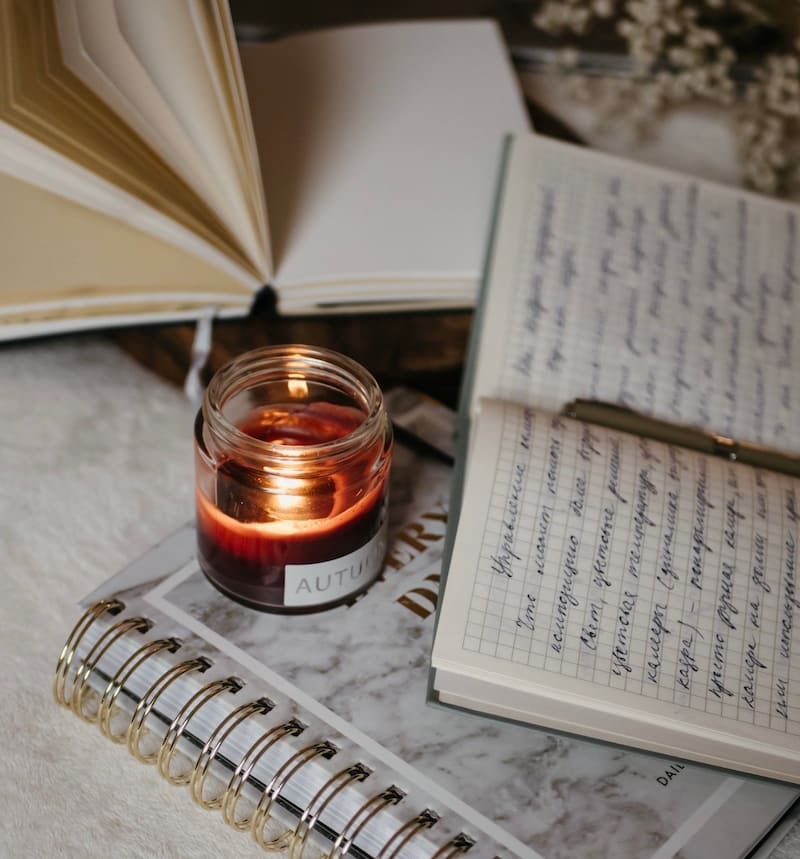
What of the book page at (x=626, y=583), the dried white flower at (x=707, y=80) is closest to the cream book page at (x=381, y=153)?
the dried white flower at (x=707, y=80)

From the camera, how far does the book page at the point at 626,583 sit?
563 mm

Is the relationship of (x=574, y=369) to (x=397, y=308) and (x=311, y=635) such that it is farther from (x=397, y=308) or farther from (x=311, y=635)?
(x=311, y=635)

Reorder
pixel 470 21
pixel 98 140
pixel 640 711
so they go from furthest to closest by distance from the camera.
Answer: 1. pixel 470 21
2. pixel 98 140
3. pixel 640 711

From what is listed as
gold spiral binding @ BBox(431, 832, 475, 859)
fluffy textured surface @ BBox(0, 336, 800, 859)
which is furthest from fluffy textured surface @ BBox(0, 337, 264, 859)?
gold spiral binding @ BBox(431, 832, 475, 859)

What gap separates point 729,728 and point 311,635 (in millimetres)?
244

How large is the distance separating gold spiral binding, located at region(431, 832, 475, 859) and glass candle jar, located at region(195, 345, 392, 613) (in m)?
0.16

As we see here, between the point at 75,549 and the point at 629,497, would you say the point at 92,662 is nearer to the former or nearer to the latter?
the point at 75,549

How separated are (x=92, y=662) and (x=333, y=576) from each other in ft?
0.49

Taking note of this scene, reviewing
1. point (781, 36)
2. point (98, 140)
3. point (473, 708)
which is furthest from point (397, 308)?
point (781, 36)

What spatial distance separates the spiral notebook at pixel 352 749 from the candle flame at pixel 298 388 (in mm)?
→ 135

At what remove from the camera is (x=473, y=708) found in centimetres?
59

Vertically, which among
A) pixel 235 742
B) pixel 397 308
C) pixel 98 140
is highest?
pixel 98 140

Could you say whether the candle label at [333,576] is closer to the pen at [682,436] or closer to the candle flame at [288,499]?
the candle flame at [288,499]

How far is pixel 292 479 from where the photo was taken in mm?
594
